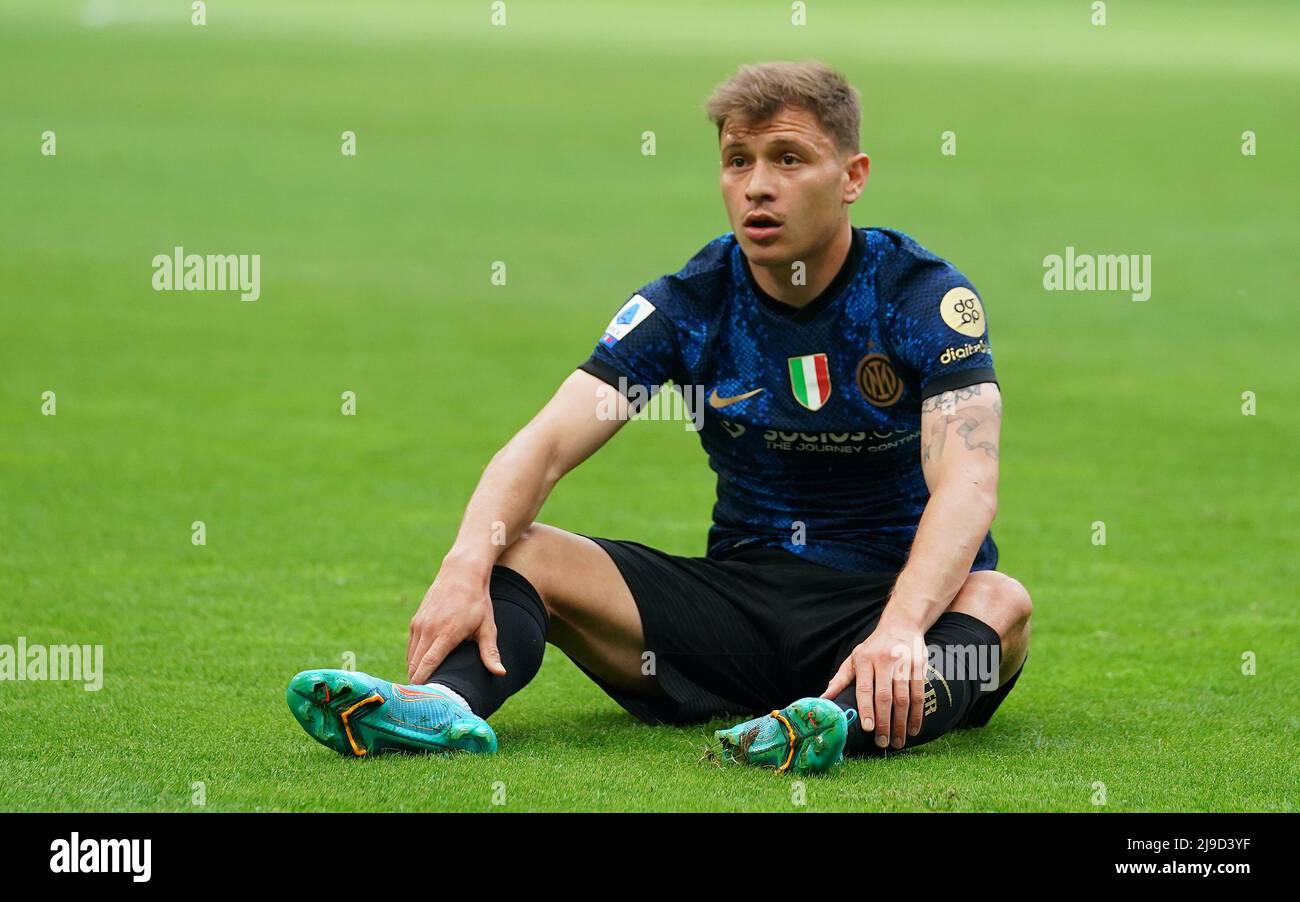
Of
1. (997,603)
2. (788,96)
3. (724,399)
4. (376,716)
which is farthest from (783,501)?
(376,716)

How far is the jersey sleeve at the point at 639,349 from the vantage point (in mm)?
5699

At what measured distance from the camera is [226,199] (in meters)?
23.6

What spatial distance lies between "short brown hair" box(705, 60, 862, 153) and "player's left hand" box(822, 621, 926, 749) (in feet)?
5.07

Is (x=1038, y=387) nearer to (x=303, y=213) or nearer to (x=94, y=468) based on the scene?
(x=94, y=468)

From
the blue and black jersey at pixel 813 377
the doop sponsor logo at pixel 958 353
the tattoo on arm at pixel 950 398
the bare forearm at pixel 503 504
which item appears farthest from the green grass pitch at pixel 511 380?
the doop sponsor logo at pixel 958 353

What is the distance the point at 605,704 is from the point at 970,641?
152 cm

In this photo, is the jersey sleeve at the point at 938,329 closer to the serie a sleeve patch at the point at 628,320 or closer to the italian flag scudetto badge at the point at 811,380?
the italian flag scudetto badge at the point at 811,380

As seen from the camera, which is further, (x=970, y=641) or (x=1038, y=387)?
(x=1038, y=387)

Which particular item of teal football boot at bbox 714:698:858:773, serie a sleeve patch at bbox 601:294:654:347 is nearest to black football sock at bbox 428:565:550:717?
teal football boot at bbox 714:698:858:773

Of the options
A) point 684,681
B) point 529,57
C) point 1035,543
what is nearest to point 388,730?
point 684,681

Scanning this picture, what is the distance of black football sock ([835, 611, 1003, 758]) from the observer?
504 cm

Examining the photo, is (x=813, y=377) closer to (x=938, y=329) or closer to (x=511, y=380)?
(x=938, y=329)

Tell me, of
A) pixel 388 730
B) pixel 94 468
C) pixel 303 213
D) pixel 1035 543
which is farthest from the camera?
pixel 303 213
